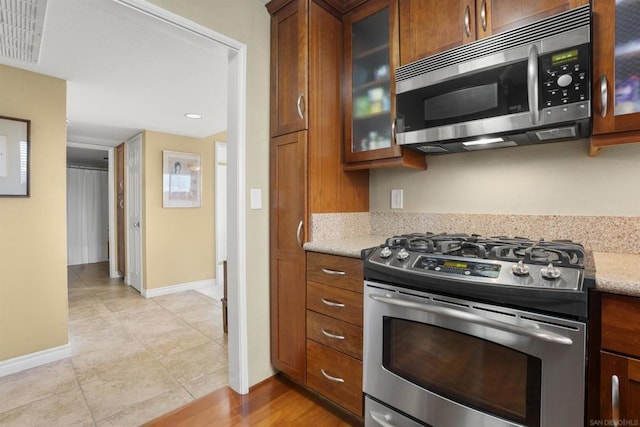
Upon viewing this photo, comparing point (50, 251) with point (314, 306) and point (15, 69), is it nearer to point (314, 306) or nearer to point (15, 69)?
point (15, 69)

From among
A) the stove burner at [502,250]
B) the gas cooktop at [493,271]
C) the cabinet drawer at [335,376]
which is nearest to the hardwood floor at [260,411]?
the cabinet drawer at [335,376]

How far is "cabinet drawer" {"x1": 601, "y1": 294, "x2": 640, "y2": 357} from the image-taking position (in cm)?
89

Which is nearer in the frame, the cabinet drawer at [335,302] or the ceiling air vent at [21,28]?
the cabinet drawer at [335,302]

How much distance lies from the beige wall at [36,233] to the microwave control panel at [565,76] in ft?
11.2

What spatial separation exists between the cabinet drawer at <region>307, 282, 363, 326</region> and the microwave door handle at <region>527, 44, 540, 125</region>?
1112 millimetres

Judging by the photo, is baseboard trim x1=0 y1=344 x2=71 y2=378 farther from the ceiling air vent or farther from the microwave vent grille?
the microwave vent grille

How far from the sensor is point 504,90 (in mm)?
1371

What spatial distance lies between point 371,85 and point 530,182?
3.45ft

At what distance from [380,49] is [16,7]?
6.81 ft

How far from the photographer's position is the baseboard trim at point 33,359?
229 centimetres

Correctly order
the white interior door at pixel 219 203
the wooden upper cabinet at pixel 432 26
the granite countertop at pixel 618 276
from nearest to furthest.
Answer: the granite countertop at pixel 618 276
the wooden upper cabinet at pixel 432 26
the white interior door at pixel 219 203

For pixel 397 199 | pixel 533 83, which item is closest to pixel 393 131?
pixel 397 199

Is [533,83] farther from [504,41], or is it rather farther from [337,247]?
[337,247]

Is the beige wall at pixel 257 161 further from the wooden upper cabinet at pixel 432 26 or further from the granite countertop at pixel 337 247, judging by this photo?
the wooden upper cabinet at pixel 432 26
